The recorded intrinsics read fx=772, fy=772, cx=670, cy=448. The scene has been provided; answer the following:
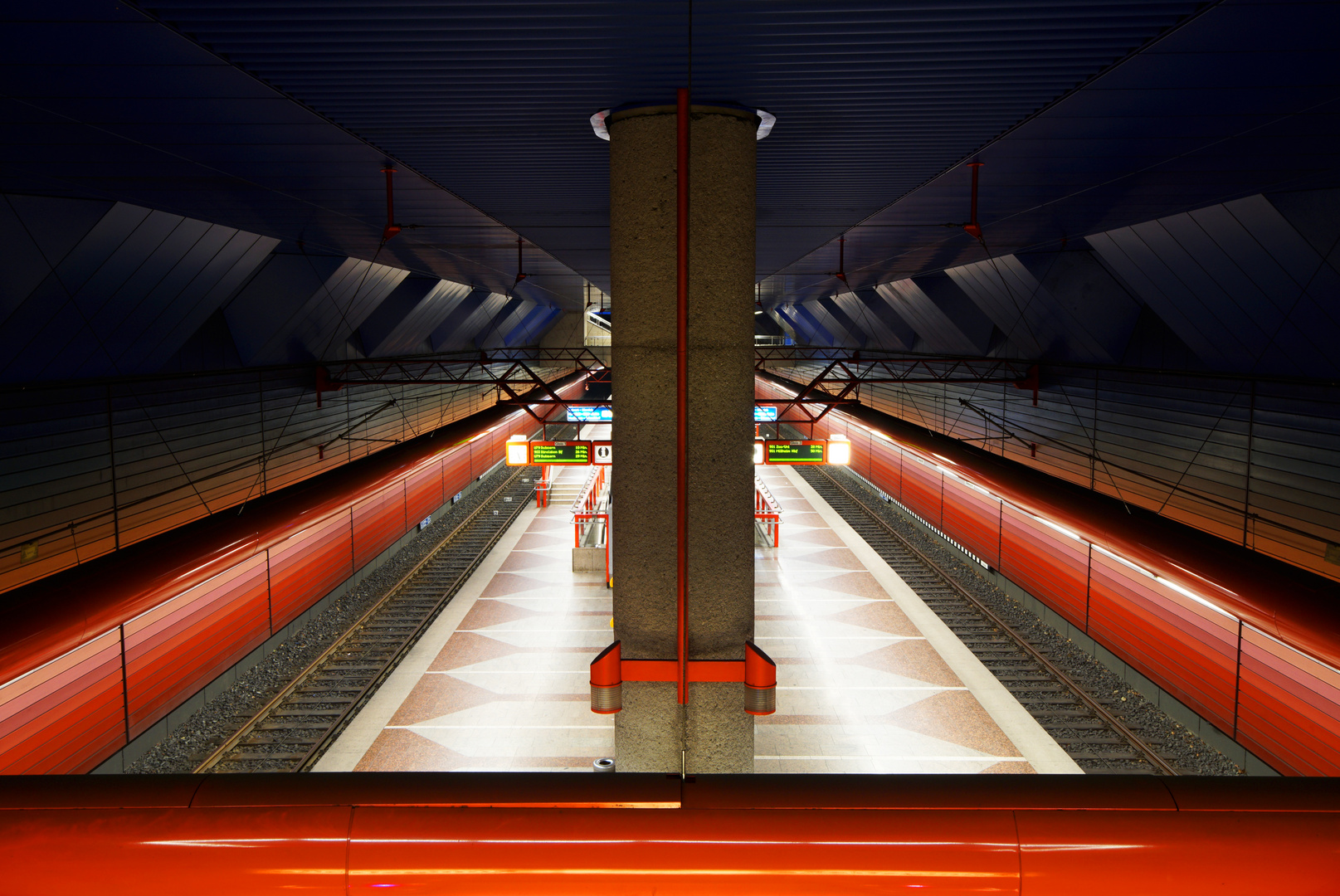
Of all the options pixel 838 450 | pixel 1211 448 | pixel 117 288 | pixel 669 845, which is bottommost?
pixel 838 450

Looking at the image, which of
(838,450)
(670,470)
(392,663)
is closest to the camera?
(670,470)

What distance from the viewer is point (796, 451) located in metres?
13.1

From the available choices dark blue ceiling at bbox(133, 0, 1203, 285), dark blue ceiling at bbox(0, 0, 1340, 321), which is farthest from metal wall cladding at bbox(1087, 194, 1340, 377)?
dark blue ceiling at bbox(133, 0, 1203, 285)

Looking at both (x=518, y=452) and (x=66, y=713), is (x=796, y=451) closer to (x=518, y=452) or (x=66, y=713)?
(x=518, y=452)

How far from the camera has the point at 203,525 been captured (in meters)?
8.07

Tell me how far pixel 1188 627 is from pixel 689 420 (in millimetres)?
7977

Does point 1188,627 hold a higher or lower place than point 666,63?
lower

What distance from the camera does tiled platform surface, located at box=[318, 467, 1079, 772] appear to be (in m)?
9.05

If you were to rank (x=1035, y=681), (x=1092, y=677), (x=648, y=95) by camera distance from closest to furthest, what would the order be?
(x=648, y=95), (x=1035, y=681), (x=1092, y=677)

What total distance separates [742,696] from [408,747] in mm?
5308

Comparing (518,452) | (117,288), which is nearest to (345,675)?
(518,452)

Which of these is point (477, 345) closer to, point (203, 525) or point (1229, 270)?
point (203, 525)

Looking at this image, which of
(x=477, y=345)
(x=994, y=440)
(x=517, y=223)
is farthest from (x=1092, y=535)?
(x=477, y=345)

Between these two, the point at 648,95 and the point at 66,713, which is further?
the point at 66,713
